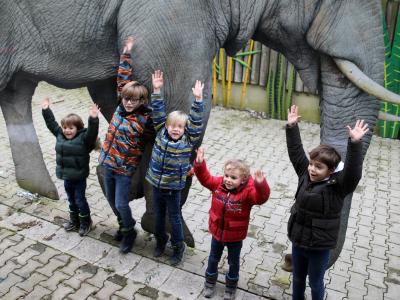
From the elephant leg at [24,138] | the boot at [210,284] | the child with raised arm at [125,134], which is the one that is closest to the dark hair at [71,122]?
the child with raised arm at [125,134]

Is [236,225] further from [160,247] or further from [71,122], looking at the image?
[71,122]

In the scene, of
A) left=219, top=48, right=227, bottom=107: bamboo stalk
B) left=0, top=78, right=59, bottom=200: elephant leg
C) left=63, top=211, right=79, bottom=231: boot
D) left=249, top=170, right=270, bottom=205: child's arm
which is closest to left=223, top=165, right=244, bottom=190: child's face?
left=249, top=170, right=270, bottom=205: child's arm

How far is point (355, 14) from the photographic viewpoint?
2.80 metres

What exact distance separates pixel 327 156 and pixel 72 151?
1.98m

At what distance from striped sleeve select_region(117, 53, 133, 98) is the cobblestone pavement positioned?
140 cm

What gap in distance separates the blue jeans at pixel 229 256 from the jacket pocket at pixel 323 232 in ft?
2.00

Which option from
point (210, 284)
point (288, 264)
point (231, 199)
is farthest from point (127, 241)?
point (288, 264)

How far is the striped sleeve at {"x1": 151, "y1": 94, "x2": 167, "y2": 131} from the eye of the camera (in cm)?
301

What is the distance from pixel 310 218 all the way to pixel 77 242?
6.75 ft

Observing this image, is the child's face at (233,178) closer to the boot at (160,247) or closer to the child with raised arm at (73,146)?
the boot at (160,247)

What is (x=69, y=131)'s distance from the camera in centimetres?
359

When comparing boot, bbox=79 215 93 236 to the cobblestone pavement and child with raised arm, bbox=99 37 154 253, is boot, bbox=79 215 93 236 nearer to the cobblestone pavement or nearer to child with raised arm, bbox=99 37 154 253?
the cobblestone pavement

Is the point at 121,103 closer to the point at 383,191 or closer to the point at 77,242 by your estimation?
the point at 77,242

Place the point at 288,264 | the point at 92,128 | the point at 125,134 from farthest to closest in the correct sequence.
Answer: the point at 288,264, the point at 92,128, the point at 125,134
